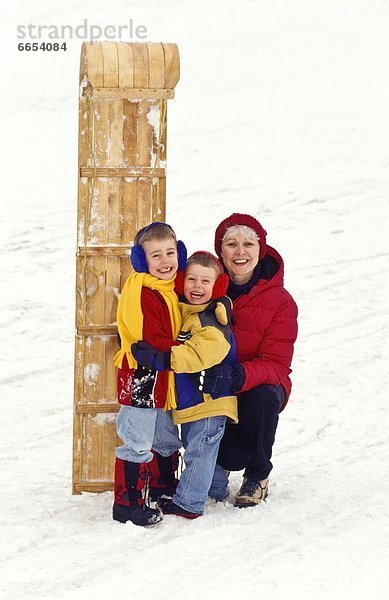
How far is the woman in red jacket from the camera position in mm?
5367

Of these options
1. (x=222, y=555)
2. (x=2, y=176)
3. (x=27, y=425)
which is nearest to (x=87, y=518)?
(x=222, y=555)

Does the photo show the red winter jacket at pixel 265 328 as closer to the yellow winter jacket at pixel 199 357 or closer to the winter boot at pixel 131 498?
the yellow winter jacket at pixel 199 357

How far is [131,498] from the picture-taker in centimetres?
532

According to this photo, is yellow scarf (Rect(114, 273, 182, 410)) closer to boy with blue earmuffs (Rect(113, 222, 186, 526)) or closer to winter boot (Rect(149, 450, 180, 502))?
boy with blue earmuffs (Rect(113, 222, 186, 526))

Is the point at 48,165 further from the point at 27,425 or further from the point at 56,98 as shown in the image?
the point at 27,425

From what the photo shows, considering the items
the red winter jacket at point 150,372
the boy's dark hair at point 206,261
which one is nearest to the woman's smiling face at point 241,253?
the boy's dark hair at point 206,261

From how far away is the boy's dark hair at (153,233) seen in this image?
515cm

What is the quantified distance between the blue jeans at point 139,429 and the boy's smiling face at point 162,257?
70 cm

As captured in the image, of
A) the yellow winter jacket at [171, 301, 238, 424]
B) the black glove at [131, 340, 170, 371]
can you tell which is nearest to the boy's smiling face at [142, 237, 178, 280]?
the yellow winter jacket at [171, 301, 238, 424]

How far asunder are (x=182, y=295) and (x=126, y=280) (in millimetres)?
403

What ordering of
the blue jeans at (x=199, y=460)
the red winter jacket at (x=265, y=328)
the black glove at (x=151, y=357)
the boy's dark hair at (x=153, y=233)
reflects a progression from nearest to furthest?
the black glove at (x=151, y=357)
the boy's dark hair at (x=153, y=233)
the blue jeans at (x=199, y=460)
the red winter jacket at (x=265, y=328)

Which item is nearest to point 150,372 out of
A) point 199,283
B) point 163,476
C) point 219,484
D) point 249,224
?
point 199,283

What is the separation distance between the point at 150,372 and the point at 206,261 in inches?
24.5

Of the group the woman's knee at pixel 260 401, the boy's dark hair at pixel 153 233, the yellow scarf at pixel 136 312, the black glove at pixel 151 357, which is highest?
the boy's dark hair at pixel 153 233
